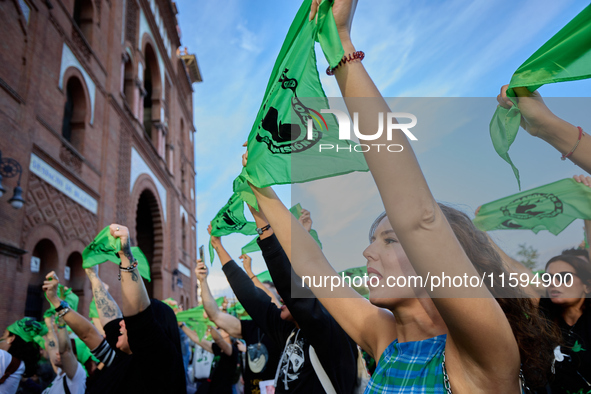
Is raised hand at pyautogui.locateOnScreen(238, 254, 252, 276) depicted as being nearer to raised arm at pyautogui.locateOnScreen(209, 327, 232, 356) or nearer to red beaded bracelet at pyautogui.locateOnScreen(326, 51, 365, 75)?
raised arm at pyautogui.locateOnScreen(209, 327, 232, 356)

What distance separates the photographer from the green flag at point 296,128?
162 cm

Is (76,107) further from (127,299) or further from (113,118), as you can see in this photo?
(127,299)

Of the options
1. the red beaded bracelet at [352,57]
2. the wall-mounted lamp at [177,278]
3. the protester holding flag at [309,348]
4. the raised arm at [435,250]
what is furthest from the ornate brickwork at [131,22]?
the raised arm at [435,250]

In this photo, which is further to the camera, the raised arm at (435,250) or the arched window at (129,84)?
the arched window at (129,84)

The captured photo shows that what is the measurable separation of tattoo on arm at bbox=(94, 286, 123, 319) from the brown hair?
3673 mm

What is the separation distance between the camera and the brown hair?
122cm

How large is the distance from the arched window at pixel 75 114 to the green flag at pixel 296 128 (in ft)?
37.2

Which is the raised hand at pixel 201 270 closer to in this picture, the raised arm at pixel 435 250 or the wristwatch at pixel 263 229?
the wristwatch at pixel 263 229

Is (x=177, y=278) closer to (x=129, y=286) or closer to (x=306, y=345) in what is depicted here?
(x=129, y=286)

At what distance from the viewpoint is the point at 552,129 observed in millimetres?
1478

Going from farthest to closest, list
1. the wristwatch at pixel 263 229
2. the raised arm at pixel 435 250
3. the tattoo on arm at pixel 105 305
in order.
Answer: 1. the tattoo on arm at pixel 105 305
2. the wristwatch at pixel 263 229
3. the raised arm at pixel 435 250

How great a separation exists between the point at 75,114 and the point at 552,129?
12.7 meters

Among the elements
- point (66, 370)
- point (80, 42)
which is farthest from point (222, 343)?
point (80, 42)

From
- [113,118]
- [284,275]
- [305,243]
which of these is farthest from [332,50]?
[113,118]
